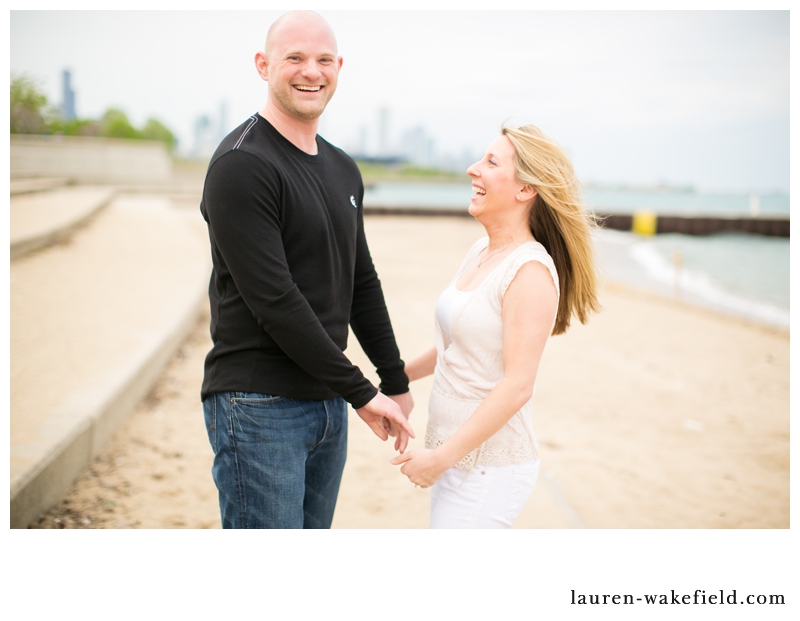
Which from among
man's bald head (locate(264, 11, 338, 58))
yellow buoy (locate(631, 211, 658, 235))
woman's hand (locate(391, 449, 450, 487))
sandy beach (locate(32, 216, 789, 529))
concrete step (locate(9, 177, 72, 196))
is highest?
man's bald head (locate(264, 11, 338, 58))

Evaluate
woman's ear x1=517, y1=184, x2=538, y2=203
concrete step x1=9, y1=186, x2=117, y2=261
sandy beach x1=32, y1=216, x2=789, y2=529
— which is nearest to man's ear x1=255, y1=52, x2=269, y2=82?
woman's ear x1=517, y1=184, x2=538, y2=203

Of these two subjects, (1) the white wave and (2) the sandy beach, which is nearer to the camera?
(2) the sandy beach

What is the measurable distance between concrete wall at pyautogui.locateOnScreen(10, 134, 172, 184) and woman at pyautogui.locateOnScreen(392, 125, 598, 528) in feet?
81.9

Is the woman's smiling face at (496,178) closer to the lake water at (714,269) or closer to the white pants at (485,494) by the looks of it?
the white pants at (485,494)

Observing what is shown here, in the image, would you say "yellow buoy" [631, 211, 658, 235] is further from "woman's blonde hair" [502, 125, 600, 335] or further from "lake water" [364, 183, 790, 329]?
"woman's blonde hair" [502, 125, 600, 335]

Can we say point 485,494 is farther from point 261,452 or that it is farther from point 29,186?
point 29,186

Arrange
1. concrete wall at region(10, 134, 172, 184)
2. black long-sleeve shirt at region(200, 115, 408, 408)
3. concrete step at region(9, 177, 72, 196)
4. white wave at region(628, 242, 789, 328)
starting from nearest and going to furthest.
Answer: black long-sleeve shirt at region(200, 115, 408, 408)
concrete step at region(9, 177, 72, 196)
white wave at region(628, 242, 789, 328)
concrete wall at region(10, 134, 172, 184)

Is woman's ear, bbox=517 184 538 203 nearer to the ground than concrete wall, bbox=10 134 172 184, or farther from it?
farther from it

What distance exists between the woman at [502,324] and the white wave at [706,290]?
1238cm

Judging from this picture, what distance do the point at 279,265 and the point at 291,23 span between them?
831 mm

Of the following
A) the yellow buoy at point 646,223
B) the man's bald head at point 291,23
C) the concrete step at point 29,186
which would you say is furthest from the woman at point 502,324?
the yellow buoy at point 646,223

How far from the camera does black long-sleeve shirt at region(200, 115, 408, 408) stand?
1759 mm

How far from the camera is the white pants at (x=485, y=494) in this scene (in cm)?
203

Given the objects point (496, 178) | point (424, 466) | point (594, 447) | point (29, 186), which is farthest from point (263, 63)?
point (29, 186)
